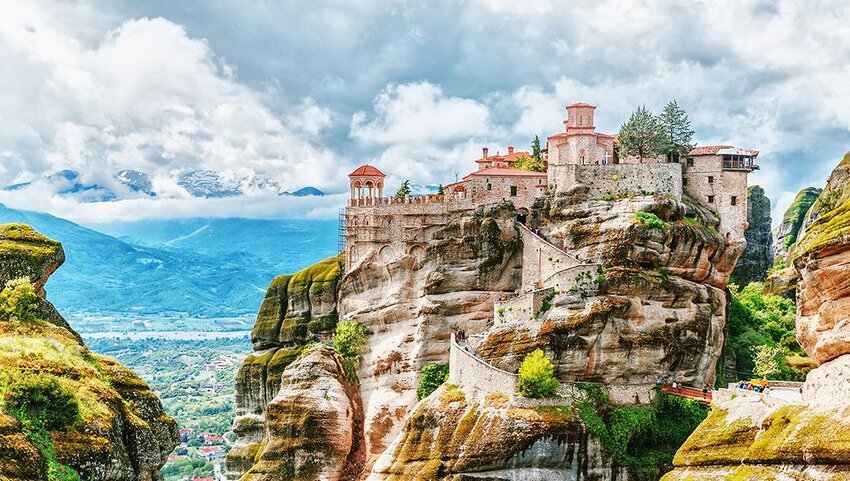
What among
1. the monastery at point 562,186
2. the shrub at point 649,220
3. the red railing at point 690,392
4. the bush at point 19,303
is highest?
the monastery at point 562,186

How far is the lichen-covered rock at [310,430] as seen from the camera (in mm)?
68812

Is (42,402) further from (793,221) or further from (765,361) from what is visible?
(793,221)

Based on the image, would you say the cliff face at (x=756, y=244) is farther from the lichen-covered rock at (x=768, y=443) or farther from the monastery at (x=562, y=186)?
the lichen-covered rock at (x=768, y=443)

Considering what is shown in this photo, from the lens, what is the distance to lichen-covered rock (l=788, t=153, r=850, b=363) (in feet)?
116

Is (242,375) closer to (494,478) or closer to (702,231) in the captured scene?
(494,478)

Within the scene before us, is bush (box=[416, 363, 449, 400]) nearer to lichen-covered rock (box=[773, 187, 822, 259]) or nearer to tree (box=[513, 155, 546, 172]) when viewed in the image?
tree (box=[513, 155, 546, 172])

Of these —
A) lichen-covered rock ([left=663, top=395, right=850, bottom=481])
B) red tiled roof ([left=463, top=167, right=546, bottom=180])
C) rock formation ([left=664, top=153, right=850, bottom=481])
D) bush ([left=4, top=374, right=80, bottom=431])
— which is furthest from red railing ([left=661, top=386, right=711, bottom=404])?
bush ([left=4, top=374, right=80, bottom=431])

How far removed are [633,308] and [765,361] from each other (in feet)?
58.4

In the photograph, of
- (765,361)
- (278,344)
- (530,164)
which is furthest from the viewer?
(278,344)

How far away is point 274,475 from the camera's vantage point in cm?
6850

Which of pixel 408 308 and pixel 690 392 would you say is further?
pixel 408 308

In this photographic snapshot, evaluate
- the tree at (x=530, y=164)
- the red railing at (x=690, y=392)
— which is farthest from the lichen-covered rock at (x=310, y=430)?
the red railing at (x=690, y=392)

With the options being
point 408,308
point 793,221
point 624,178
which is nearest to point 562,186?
point 624,178

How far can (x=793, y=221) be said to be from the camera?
117750 millimetres
